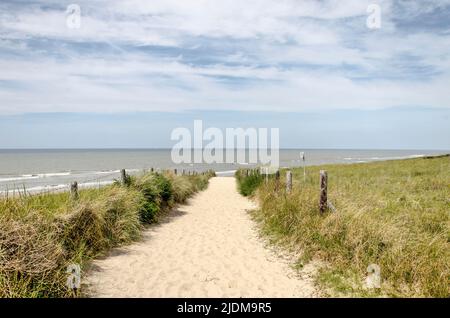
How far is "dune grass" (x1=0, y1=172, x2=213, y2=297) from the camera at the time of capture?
4.93 m

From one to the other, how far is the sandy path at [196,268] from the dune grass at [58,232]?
496 mm

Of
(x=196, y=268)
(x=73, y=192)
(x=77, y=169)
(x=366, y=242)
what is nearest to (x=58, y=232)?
(x=73, y=192)

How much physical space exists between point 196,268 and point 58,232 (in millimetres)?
2787

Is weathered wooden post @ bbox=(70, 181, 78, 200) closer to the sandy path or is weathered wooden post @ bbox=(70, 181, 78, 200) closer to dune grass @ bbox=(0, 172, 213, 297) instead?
dune grass @ bbox=(0, 172, 213, 297)

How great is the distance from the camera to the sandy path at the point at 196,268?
18.5 feet

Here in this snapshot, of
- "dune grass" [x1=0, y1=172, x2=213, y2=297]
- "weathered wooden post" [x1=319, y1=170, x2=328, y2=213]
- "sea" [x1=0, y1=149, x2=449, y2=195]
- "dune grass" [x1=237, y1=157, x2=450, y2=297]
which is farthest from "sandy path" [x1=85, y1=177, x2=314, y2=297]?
"sea" [x1=0, y1=149, x2=449, y2=195]

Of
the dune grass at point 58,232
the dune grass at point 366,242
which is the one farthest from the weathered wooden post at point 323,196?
the dune grass at point 58,232

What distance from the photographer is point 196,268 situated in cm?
683

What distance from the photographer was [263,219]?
36.7 feet

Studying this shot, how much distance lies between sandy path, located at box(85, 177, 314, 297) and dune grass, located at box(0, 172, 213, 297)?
19.5 inches
